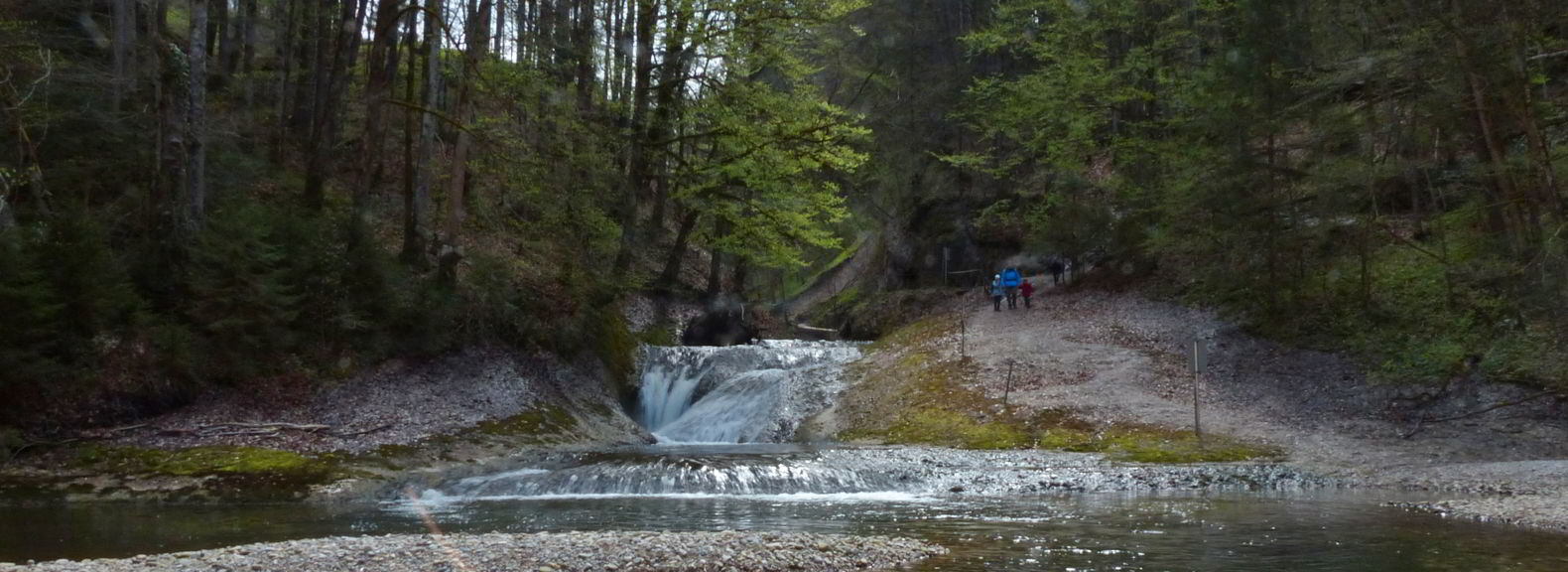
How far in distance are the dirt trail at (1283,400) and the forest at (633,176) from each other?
2.60 ft

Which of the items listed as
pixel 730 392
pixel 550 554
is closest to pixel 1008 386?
pixel 730 392

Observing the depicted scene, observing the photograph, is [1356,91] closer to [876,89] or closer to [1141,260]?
[1141,260]

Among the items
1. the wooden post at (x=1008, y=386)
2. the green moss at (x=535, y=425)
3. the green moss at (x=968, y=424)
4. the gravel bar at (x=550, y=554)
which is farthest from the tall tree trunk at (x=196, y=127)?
the wooden post at (x=1008, y=386)

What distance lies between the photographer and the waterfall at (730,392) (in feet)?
76.7

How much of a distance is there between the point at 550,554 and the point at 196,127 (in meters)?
12.2

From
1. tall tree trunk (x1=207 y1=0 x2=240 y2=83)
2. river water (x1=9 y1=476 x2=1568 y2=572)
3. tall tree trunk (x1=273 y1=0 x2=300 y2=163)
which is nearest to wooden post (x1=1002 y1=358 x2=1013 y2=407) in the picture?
river water (x1=9 y1=476 x2=1568 y2=572)

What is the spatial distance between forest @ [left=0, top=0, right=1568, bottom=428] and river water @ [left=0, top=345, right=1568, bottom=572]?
445 centimetres

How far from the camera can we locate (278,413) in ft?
55.4

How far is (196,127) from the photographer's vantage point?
1688 cm

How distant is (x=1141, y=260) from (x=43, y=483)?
2672 centimetres

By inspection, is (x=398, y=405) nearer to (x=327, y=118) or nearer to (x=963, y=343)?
(x=327, y=118)

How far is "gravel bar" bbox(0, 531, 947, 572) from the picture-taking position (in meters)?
8.41

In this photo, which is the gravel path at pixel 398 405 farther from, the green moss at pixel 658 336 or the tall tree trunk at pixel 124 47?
the tall tree trunk at pixel 124 47

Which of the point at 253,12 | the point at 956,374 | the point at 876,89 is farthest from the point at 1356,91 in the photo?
the point at 253,12
